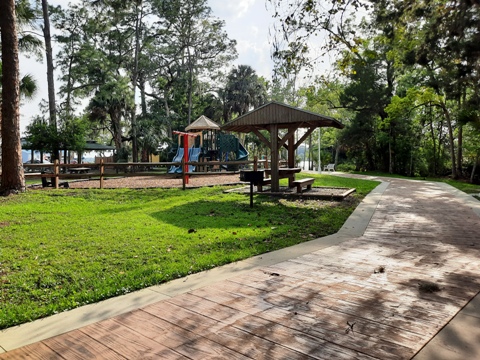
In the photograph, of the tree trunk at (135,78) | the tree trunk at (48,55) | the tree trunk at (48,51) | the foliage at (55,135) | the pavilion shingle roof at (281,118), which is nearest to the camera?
the pavilion shingle roof at (281,118)

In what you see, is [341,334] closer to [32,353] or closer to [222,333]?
[222,333]

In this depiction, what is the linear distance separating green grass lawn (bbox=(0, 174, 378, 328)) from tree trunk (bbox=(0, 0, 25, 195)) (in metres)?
1.28

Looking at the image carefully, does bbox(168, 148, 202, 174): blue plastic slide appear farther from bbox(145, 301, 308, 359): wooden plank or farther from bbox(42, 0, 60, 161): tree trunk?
bbox(145, 301, 308, 359): wooden plank

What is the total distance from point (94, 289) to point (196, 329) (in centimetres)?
140

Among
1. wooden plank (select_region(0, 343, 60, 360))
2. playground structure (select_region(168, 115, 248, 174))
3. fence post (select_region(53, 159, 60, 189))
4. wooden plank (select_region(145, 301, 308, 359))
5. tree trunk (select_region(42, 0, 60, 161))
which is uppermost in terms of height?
tree trunk (select_region(42, 0, 60, 161))

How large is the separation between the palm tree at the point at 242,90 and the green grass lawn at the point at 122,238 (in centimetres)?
2520

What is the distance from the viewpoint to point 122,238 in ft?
17.8

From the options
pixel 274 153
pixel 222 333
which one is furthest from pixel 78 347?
pixel 274 153

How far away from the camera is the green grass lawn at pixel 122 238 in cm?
338

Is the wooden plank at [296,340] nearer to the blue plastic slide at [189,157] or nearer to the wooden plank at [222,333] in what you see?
the wooden plank at [222,333]

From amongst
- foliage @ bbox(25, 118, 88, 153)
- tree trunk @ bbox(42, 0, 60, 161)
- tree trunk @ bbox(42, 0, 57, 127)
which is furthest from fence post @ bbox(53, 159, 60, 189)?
tree trunk @ bbox(42, 0, 57, 127)

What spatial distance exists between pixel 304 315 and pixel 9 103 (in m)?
11.8

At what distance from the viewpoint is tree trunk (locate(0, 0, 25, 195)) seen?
1072 centimetres

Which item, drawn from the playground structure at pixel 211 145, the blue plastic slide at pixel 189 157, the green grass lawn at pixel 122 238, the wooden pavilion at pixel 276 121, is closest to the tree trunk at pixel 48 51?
the blue plastic slide at pixel 189 157
